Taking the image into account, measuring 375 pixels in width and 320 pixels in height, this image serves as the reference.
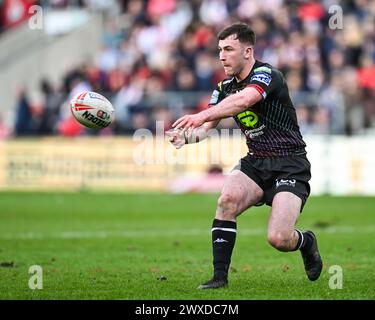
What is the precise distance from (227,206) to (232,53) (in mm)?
1475

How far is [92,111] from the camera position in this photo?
971 cm

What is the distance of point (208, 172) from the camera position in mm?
22812

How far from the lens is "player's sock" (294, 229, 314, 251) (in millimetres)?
9391

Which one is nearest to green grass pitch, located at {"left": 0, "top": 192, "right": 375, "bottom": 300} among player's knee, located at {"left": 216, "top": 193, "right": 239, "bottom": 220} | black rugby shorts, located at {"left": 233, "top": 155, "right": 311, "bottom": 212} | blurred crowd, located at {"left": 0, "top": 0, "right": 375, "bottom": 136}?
player's knee, located at {"left": 216, "top": 193, "right": 239, "bottom": 220}

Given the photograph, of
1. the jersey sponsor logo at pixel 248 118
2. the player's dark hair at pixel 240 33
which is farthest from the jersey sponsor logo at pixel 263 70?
the jersey sponsor logo at pixel 248 118

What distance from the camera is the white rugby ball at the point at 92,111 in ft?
31.9

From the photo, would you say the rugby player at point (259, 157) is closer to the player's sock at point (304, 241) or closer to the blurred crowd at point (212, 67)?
the player's sock at point (304, 241)

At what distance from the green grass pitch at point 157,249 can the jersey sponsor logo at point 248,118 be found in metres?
1.58

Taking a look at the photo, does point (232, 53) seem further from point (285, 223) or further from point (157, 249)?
point (157, 249)

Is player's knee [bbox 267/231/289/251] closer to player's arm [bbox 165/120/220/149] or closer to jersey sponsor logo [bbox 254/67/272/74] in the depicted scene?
player's arm [bbox 165/120/220/149]

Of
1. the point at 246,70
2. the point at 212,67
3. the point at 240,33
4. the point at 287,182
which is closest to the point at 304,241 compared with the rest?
the point at 287,182

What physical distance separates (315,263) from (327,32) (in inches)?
660
